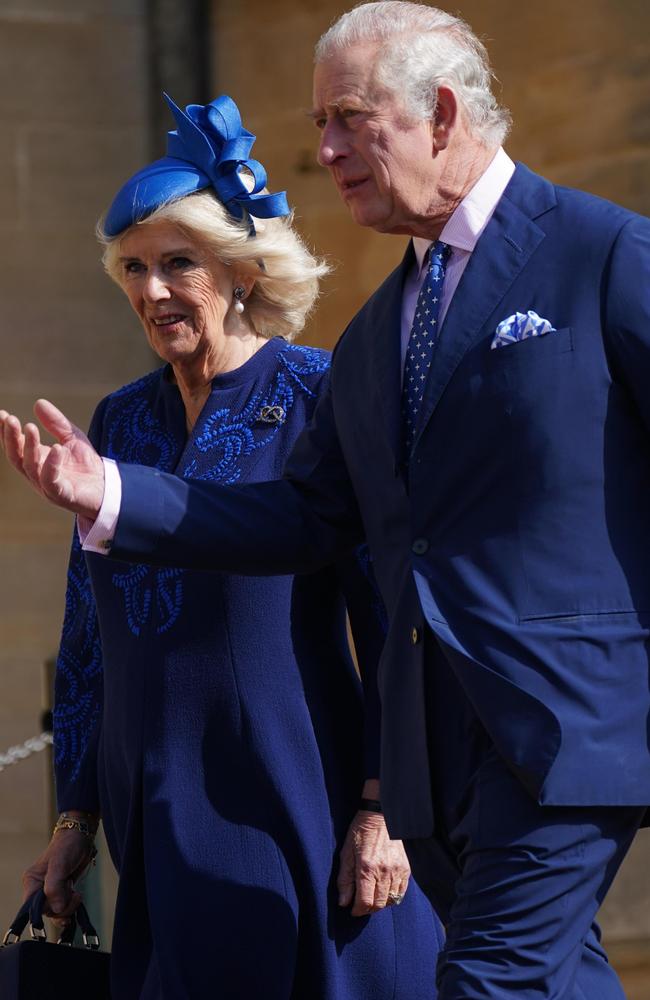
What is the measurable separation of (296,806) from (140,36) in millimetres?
3988

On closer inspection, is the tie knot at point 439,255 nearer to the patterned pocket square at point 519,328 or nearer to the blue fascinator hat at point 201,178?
the patterned pocket square at point 519,328

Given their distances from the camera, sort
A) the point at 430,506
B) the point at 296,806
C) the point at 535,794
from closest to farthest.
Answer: the point at 535,794 < the point at 430,506 < the point at 296,806

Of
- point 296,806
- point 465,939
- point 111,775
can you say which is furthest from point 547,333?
point 111,775

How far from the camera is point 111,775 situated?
3.60m

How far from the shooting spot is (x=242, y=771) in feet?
11.2

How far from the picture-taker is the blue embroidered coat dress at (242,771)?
3381mm

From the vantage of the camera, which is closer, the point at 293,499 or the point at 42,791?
the point at 293,499

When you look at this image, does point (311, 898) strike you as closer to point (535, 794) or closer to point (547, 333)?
point (535, 794)

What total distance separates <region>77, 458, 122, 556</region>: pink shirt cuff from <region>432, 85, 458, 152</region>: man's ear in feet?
2.25

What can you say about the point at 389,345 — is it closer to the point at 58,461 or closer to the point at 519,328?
the point at 519,328

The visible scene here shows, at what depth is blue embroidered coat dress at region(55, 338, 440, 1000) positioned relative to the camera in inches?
133

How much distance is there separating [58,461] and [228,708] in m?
0.67

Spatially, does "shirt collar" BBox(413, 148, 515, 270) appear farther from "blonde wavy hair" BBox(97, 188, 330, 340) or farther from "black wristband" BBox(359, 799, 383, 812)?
"black wristband" BBox(359, 799, 383, 812)

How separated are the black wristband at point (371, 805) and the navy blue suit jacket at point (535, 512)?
473 mm
